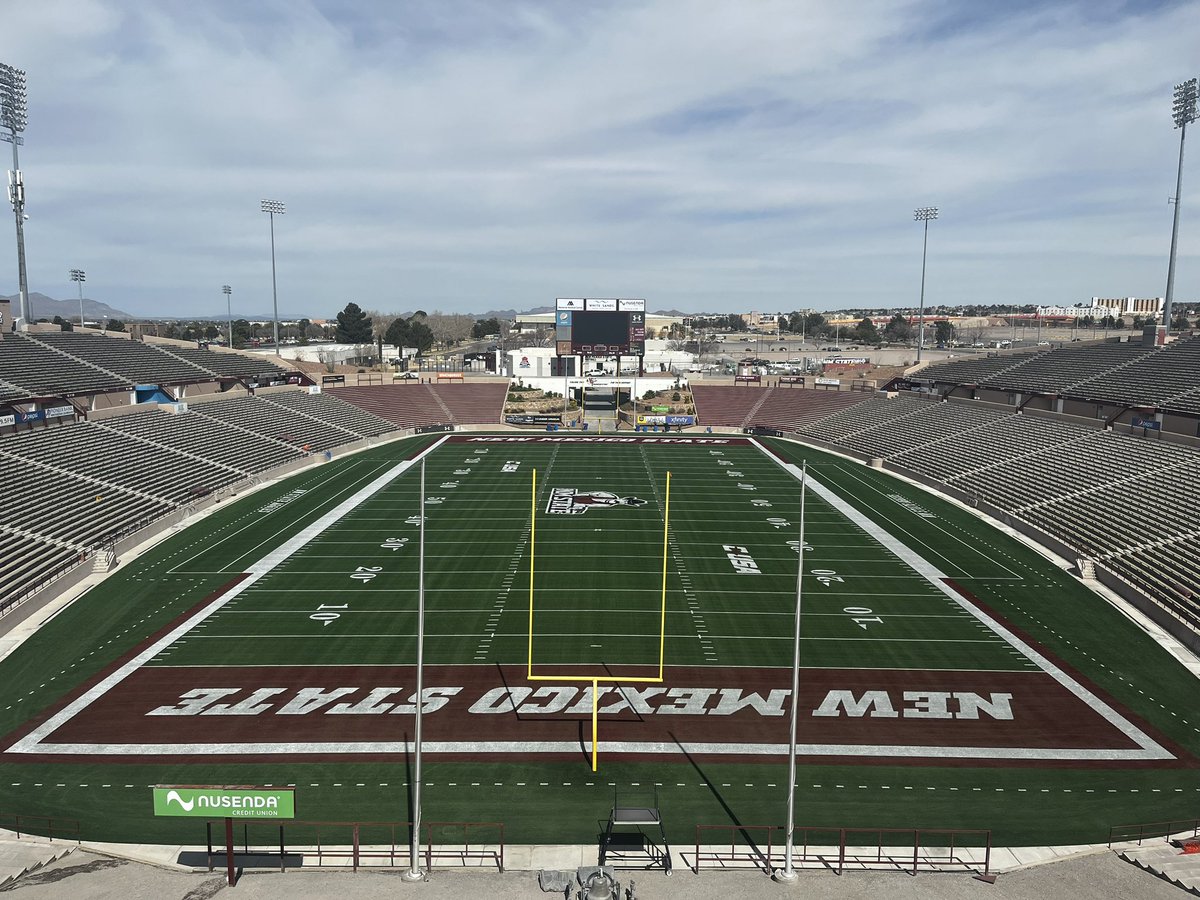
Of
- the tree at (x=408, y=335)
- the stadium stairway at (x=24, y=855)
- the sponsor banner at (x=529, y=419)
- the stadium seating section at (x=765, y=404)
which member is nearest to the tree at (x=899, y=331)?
the stadium seating section at (x=765, y=404)

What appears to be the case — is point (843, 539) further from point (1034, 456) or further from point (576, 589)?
point (1034, 456)

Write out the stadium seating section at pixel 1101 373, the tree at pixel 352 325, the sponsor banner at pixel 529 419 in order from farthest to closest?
the tree at pixel 352 325 < the sponsor banner at pixel 529 419 < the stadium seating section at pixel 1101 373

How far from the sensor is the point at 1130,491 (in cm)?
3647

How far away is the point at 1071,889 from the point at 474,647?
15.8 metres

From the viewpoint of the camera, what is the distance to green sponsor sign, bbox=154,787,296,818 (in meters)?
12.7

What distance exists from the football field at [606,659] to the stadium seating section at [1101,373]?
62.7ft

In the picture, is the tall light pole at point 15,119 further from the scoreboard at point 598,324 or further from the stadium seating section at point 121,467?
the scoreboard at point 598,324

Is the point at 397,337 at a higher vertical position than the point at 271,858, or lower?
higher

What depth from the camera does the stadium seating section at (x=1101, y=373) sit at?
48.4 m

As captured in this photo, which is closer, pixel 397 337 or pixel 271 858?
pixel 271 858

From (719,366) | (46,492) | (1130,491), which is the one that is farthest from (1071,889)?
(719,366)

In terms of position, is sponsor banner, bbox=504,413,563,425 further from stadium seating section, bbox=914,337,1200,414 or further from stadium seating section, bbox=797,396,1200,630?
stadium seating section, bbox=914,337,1200,414

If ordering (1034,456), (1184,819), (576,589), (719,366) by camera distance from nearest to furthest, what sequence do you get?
(1184,819) < (576,589) < (1034,456) < (719,366)

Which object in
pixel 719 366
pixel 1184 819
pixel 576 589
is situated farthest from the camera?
pixel 719 366
